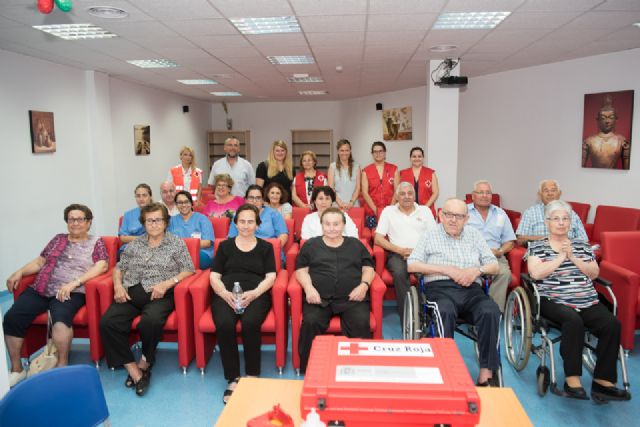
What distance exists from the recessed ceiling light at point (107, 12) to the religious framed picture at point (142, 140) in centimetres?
453

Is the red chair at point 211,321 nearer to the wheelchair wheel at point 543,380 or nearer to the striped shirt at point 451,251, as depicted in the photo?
the striped shirt at point 451,251

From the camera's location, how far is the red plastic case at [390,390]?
1.17m

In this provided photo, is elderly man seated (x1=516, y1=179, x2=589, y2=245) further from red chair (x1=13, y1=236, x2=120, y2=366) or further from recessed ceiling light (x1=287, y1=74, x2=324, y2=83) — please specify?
recessed ceiling light (x1=287, y1=74, x2=324, y2=83)

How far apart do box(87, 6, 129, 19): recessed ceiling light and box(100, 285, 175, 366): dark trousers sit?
2368mm

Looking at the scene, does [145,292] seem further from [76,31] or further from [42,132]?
[42,132]

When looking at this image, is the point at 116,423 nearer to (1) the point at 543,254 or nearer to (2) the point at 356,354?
(2) the point at 356,354

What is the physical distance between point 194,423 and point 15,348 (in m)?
1.54

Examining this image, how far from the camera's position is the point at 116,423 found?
2.87 m

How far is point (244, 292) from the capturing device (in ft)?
11.3

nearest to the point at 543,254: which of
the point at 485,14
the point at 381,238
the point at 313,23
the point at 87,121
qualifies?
the point at 381,238

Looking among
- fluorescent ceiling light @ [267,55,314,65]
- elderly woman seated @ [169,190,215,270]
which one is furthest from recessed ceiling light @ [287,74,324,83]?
elderly woman seated @ [169,190,215,270]

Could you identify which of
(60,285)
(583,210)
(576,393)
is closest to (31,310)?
(60,285)

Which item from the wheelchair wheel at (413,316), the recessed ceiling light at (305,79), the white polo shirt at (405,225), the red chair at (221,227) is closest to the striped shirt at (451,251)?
the wheelchair wheel at (413,316)

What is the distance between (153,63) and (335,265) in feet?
15.7
